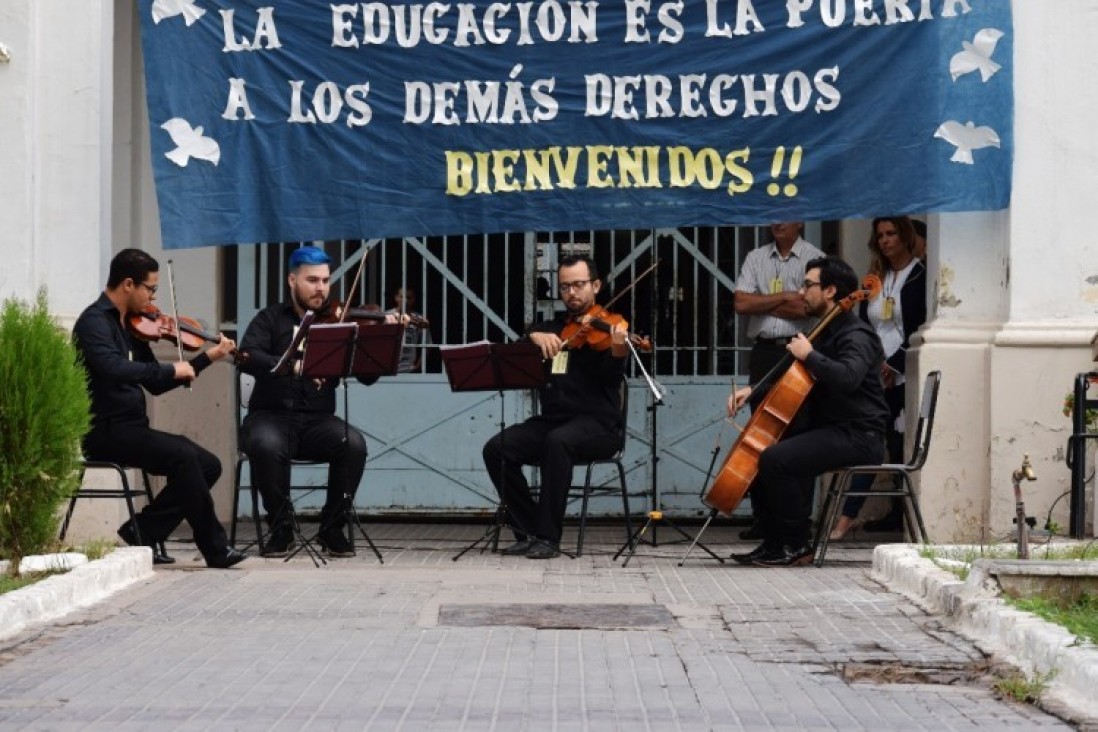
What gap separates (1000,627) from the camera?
768cm

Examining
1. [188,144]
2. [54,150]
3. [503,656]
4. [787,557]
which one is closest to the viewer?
[503,656]

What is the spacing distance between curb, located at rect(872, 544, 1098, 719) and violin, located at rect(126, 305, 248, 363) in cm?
382

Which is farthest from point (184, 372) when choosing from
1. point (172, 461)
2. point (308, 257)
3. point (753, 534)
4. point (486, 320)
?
point (753, 534)

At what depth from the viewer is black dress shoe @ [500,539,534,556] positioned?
38.0 feet

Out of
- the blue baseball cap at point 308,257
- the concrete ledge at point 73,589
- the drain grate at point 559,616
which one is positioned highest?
the blue baseball cap at point 308,257

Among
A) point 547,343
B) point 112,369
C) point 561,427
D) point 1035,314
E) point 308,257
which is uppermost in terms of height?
point 308,257

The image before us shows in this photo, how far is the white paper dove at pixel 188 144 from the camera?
467 inches

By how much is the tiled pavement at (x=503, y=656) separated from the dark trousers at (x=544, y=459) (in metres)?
0.73

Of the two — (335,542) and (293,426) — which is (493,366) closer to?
(293,426)

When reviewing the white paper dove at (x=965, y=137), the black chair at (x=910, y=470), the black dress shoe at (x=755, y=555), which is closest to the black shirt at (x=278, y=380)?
the black dress shoe at (x=755, y=555)

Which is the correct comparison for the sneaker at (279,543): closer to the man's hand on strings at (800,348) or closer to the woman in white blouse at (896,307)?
the man's hand on strings at (800,348)

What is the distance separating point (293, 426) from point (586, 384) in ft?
5.53

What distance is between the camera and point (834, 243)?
547 inches

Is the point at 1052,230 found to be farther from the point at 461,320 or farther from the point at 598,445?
the point at 461,320
